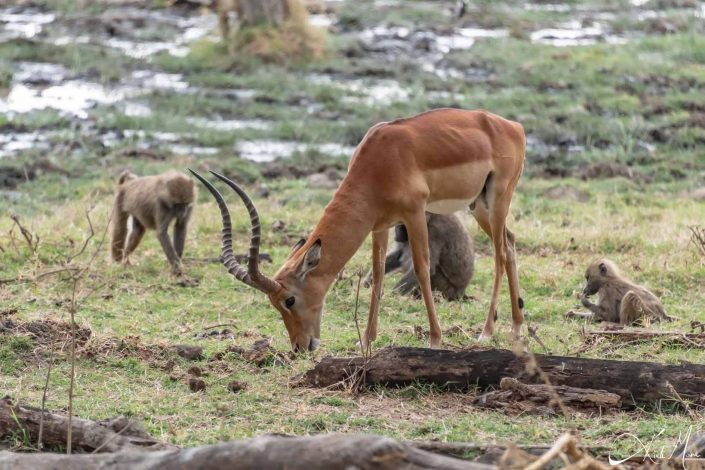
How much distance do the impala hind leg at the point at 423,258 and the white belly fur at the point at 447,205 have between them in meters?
0.36

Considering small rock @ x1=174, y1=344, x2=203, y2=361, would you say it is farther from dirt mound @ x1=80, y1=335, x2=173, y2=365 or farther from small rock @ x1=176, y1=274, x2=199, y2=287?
small rock @ x1=176, y1=274, x2=199, y2=287

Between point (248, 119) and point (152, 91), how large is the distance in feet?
8.31

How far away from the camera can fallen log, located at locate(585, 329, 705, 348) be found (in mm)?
9641

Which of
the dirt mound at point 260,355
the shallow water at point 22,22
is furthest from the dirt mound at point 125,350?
the shallow water at point 22,22

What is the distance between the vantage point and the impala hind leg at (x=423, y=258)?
9436mm

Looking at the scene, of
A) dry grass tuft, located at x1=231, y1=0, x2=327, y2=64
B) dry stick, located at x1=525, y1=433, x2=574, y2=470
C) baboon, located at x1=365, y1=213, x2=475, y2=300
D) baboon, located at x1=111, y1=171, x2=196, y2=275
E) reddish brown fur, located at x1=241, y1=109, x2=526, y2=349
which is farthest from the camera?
dry grass tuft, located at x1=231, y1=0, x2=327, y2=64

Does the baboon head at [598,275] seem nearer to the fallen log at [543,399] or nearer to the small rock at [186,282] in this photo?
the fallen log at [543,399]

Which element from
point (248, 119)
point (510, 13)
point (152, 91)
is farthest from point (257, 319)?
point (510, 13)

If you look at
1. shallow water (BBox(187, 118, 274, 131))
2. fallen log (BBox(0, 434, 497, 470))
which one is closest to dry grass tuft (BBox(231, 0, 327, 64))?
shallow water (BBox(187, 118, 274, 131))

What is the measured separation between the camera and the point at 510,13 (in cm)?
3241

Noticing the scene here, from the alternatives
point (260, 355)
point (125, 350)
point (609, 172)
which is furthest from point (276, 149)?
point (260, 355)

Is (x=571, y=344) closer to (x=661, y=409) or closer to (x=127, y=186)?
(x=661, y=409)

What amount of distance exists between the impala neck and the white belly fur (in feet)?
2.32

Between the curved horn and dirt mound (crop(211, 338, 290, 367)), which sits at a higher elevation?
the curved horn
